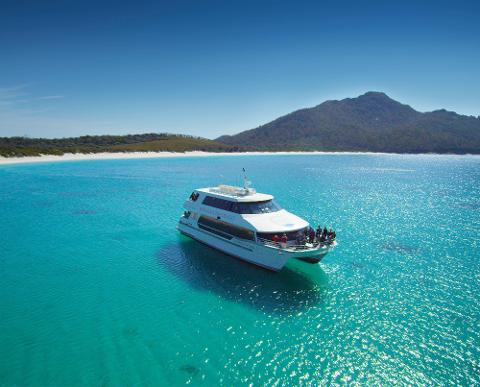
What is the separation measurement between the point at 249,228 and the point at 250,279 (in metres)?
3.76

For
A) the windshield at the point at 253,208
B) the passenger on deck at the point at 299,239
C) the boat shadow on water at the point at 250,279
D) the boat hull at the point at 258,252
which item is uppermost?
the windshield at the point at 253,208

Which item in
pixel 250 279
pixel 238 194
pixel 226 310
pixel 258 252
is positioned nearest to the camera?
pixel 226 310

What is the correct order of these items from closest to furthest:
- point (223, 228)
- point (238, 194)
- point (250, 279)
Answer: point (250, 279) → point (223, 228) → point (238, 194)

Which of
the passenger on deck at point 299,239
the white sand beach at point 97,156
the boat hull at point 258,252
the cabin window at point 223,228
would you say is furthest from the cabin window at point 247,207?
the white sand beach at point 97,156

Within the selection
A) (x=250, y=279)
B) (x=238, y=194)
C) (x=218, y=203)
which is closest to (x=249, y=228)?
(x=250, y=279)

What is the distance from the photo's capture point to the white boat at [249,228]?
71.5ft

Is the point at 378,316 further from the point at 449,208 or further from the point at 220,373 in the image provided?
the point at 449,208

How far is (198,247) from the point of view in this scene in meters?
29.4

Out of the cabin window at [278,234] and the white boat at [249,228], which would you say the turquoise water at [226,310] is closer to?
the white boat at [249,228]

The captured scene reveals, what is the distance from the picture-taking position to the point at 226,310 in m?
18.1

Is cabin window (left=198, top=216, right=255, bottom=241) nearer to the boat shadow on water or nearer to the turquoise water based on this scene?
the boat shadow on water

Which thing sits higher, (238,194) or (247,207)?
(238,194)

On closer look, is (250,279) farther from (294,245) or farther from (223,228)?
(223,228)

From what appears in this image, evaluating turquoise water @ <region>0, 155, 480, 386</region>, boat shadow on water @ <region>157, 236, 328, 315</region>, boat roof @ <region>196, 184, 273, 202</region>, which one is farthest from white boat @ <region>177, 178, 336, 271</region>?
turquoise water @ <region>0, 155, 480, 386</region>
